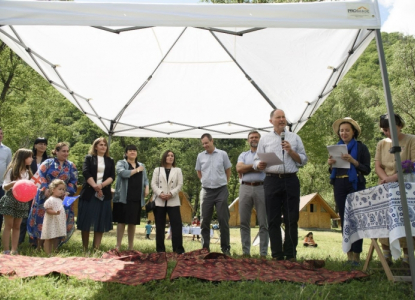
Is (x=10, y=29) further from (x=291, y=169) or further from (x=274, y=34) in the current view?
(x=291, y=169)

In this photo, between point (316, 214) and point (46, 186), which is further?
point (316, 214)

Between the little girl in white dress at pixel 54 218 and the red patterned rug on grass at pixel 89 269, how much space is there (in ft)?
3.24

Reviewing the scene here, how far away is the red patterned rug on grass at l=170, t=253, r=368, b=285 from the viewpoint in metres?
3.54

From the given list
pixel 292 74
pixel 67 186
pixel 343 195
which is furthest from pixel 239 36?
pixel 67 186

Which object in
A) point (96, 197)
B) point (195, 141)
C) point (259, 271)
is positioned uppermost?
point (195, 141)

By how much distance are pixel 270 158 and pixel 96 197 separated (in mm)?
2858

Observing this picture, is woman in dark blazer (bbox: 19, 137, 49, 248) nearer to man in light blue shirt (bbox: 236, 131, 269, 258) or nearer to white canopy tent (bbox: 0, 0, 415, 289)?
white canopy tent (bbox: 0, 0, 415, 289)

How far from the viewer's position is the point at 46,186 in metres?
5.81

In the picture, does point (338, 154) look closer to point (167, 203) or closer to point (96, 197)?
point (167, 203)

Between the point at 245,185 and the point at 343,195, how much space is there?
164 centimetres

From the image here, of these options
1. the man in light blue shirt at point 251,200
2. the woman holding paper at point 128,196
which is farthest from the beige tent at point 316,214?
the woman holding paper at point 128,196

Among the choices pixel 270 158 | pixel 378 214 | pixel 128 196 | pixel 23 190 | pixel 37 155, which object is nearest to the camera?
pixel 378 214

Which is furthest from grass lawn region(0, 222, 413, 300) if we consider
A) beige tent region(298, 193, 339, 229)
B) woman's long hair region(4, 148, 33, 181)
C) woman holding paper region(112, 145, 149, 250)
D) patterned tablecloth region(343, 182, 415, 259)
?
beige tent region(298, 193, 339, 229)

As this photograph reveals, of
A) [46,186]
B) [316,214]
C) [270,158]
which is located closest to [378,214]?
[270,158]
